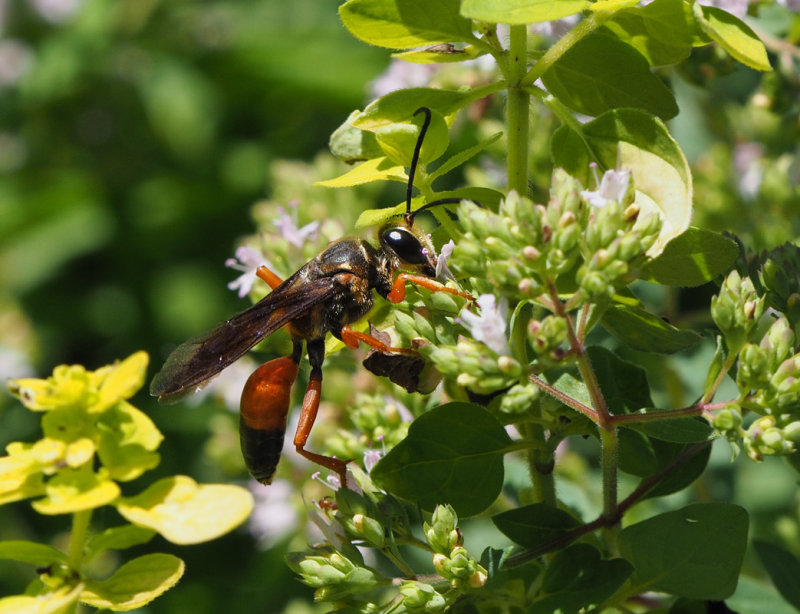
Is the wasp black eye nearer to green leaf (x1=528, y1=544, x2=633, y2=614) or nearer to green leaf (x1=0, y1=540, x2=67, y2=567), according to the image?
green leaf (x1=528, y1=544, x2=633, y2=614)

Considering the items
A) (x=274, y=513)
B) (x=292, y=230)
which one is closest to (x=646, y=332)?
(x=292, y=230)

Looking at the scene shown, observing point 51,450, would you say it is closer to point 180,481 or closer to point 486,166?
point 180,481

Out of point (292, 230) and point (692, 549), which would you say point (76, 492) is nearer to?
point (692, 549)

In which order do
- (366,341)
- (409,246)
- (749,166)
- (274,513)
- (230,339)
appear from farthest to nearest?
1. (749,166)
2. (274,513)
3. (230,339)
4. (409,246)
5. (366,341)

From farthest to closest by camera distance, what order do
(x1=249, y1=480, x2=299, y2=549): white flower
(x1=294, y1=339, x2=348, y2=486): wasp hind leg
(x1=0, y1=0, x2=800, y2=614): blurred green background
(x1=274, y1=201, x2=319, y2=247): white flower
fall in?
(x1=0, y1=0, x2=800, y2=614): blurred green background < (x1=249, y1=480, x2=299, y2=549): white flower < (x1=274, y1=201, x2=319, y2=247): white flower < (x1=294, y1=339, x2=348, y2=486): wasp hind leg

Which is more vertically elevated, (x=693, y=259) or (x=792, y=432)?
(x=693, y=259)

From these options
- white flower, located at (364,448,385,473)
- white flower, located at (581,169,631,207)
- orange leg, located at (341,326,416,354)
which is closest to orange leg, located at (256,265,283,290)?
orange leg, located at (341,326,416,354)

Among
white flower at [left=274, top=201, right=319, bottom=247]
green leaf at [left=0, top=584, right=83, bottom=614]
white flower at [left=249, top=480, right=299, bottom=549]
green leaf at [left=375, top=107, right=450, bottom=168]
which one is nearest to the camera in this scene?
green leaf at [left=0, top=584, right=83, bottom=614]

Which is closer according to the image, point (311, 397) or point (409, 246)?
point (409, 246)
